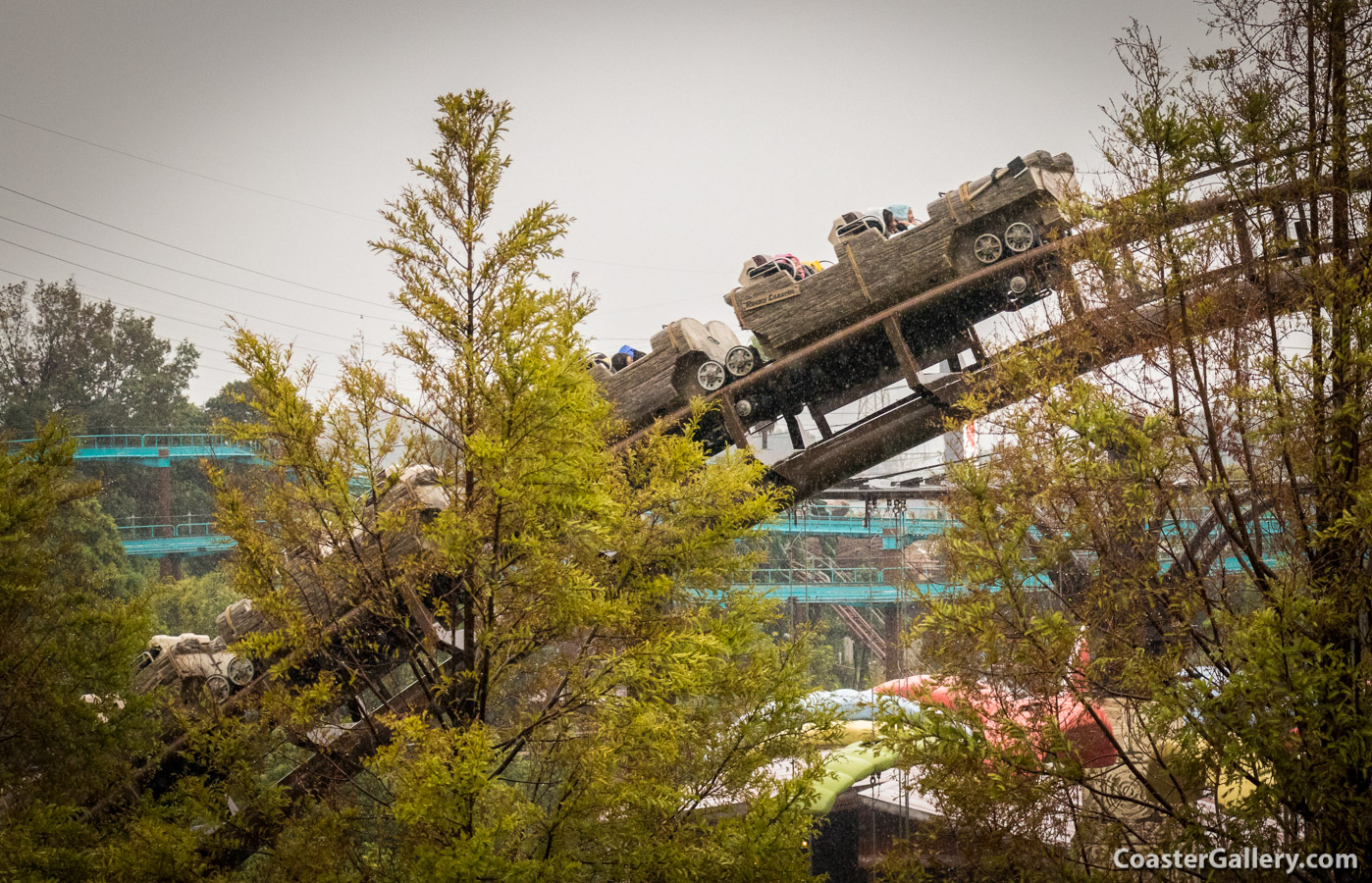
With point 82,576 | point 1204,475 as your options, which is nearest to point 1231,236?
point 1204,475

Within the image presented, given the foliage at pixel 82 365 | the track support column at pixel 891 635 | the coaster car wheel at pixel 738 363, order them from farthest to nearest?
1. the track support column at pixel 891 635
2. the foliage at pixel 82 365
3. the coaster car wheel at pixel 738 363

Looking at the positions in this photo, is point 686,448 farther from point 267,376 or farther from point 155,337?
point 155,337

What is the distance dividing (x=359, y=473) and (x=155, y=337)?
851cm

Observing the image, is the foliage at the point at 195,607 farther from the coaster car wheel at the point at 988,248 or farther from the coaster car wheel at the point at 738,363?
the coaster car wheel at the point at 988,248

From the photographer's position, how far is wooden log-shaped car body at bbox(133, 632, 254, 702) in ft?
20.6

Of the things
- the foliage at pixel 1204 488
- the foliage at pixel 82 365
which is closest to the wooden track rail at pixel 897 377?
the foliage at pixel 1204 488

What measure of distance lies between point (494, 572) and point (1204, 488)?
292 centimetres

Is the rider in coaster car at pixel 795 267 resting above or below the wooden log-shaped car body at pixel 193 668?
above

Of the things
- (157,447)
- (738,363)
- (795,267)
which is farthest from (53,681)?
(157,447)

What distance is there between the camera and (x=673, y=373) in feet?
22.9

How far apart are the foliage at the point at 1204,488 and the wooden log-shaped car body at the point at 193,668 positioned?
4566mm

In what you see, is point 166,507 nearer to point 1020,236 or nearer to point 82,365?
point 82,365

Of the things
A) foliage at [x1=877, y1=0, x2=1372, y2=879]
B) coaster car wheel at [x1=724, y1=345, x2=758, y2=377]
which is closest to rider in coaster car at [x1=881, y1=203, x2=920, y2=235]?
coaster car wheel at [x1=724, y1=345, x2=758, y2=377]

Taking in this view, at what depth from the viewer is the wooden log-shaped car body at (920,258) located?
6.16 m
